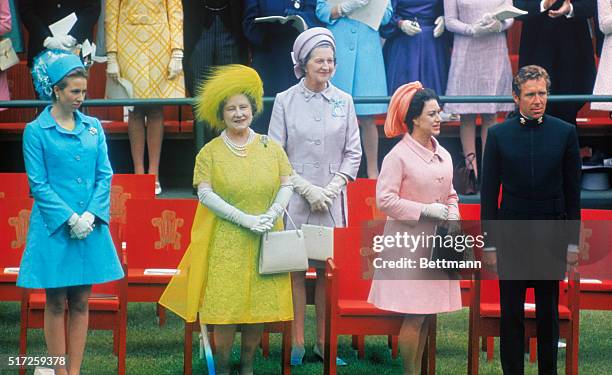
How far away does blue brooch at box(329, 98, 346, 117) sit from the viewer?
803 centimetres

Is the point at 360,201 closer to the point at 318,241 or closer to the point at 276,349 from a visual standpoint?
the point at 318,241

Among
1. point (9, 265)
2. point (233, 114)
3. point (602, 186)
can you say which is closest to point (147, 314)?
point (9, 265)

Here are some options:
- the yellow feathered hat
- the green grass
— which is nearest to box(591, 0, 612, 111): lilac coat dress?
the green grass

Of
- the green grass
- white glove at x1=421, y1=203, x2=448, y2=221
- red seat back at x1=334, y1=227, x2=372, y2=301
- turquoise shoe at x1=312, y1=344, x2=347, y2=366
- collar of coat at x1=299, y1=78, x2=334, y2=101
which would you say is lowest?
the green grass

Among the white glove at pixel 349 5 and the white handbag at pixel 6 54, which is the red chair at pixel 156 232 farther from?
the white handbag at pixel 6 54

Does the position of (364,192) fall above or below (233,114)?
below

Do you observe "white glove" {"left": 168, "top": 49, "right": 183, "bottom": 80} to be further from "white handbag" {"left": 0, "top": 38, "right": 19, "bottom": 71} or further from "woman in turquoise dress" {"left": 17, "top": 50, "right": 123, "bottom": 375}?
"woman in turquoise dress" {"left": 17, "top": 50, "right": 123, "bottom": 375}

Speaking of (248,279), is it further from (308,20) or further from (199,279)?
(308,20)

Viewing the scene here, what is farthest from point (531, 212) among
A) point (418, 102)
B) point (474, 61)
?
point (474, 61)

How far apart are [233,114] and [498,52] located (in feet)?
11.0

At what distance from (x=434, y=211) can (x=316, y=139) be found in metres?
1.11

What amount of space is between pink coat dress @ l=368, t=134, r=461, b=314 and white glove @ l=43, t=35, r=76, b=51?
343 centimetres

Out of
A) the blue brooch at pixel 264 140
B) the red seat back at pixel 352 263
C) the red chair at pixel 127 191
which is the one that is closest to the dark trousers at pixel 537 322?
the red seat back at pixel 352 263

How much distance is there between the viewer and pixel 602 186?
10461mm
